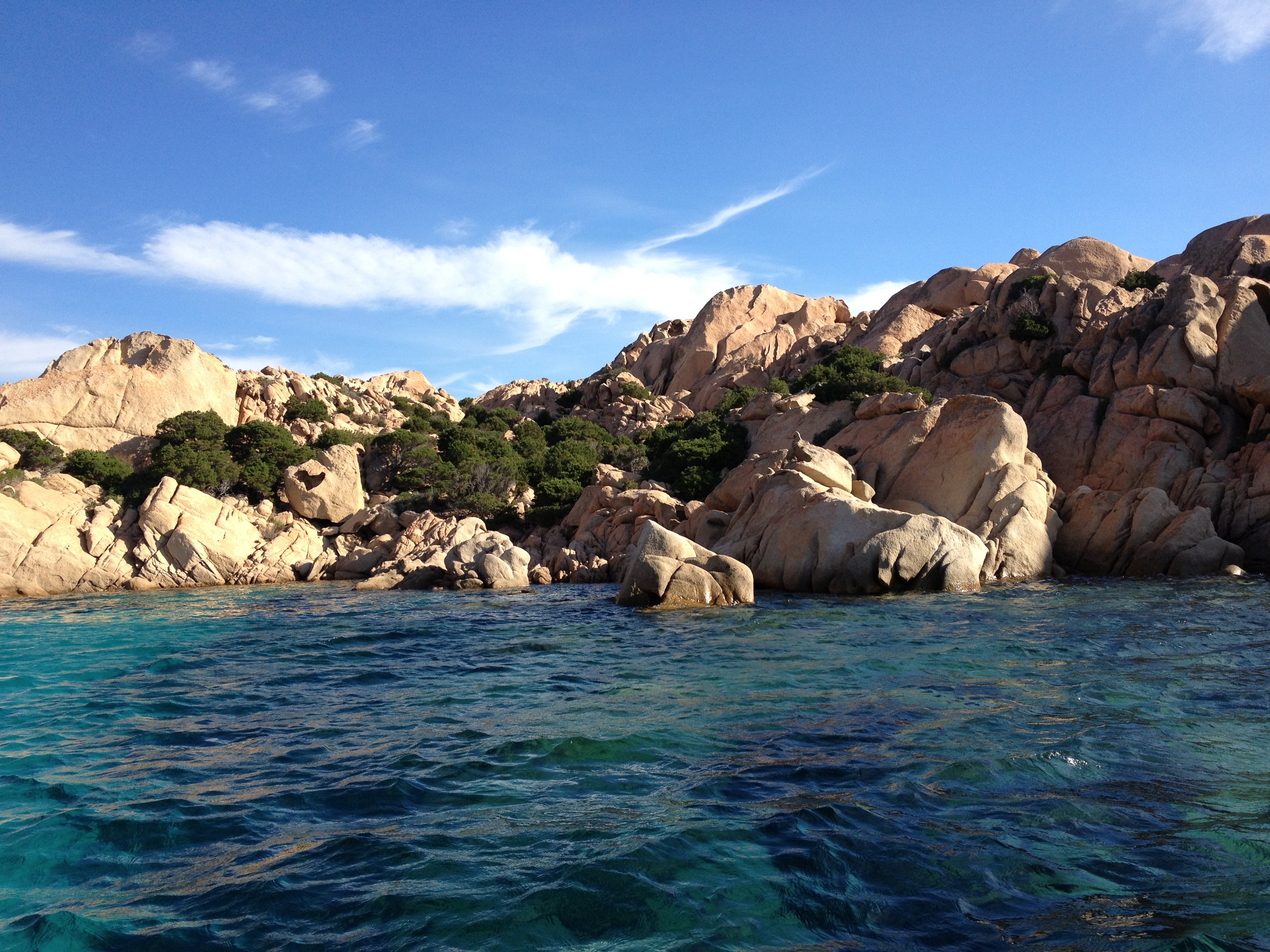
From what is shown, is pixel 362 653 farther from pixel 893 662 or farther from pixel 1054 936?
pixel 1054 936

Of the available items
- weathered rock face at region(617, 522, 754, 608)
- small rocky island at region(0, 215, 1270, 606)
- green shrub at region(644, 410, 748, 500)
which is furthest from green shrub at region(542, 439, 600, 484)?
weathered rock face at region(617, 522, 754, 608)

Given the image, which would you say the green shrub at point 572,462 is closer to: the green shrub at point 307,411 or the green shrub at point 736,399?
the green shrub at point 736,399

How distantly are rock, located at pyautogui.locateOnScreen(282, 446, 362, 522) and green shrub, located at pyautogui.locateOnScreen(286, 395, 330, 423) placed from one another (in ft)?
26.8

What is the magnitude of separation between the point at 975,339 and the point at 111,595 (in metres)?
40.6

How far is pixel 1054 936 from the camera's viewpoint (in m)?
4.79

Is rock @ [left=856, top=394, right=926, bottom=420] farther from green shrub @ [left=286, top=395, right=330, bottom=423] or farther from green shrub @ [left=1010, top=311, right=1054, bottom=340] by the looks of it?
green shrub @ [left=286, top=395, right=330, bottom=423]

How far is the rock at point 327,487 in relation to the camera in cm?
4122

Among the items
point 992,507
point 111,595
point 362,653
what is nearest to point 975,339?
point 992,507

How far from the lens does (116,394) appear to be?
143 feet

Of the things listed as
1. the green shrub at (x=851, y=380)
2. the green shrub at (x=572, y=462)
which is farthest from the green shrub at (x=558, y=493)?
the green shrub at (x=851, y=380)

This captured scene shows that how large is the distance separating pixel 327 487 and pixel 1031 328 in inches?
1402

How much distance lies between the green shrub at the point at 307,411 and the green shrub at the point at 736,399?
973 inches

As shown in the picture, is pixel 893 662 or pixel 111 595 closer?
pixel 893 662

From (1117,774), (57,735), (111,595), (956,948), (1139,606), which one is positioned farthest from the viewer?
(111,595)
